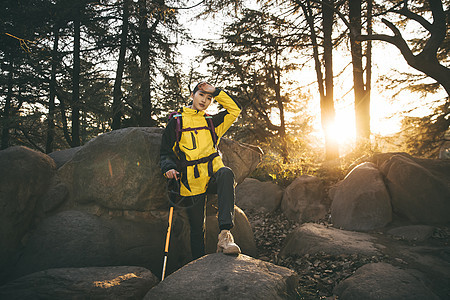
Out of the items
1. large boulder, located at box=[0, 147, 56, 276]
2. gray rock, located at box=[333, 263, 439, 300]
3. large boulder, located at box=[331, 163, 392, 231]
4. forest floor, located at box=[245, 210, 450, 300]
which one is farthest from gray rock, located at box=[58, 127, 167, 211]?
large boulder, located at box=[331, 163, 392, 231]

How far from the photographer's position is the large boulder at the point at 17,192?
3.40 meters

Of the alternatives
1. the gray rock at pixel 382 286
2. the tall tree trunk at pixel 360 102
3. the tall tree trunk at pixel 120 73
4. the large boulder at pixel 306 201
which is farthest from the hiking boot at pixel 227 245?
the tall tree trunk at pixel 120 73

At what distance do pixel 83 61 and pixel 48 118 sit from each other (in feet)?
11.4

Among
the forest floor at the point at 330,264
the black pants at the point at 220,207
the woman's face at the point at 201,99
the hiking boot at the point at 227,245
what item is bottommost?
the forest floor at the point at 330,264

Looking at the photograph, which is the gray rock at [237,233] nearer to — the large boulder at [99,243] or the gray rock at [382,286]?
the large boulder at [99,243]

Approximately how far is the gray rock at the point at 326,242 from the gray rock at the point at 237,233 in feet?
2.20

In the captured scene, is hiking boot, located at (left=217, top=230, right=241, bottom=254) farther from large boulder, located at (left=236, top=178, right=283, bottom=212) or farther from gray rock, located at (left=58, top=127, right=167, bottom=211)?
large boulder, located at (left=236, top=178, right=283, bottom=212)

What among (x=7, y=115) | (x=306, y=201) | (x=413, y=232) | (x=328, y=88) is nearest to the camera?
(x=413, y=232)

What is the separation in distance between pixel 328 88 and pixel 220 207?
7975mm

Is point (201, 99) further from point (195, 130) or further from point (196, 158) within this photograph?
point (196, 158)

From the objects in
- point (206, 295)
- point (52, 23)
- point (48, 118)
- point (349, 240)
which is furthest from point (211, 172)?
point (52, 23)

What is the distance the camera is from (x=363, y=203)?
5.53 metres

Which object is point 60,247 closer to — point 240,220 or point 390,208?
point 240,220

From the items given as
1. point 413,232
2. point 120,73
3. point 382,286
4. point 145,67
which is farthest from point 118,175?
point 120,73
